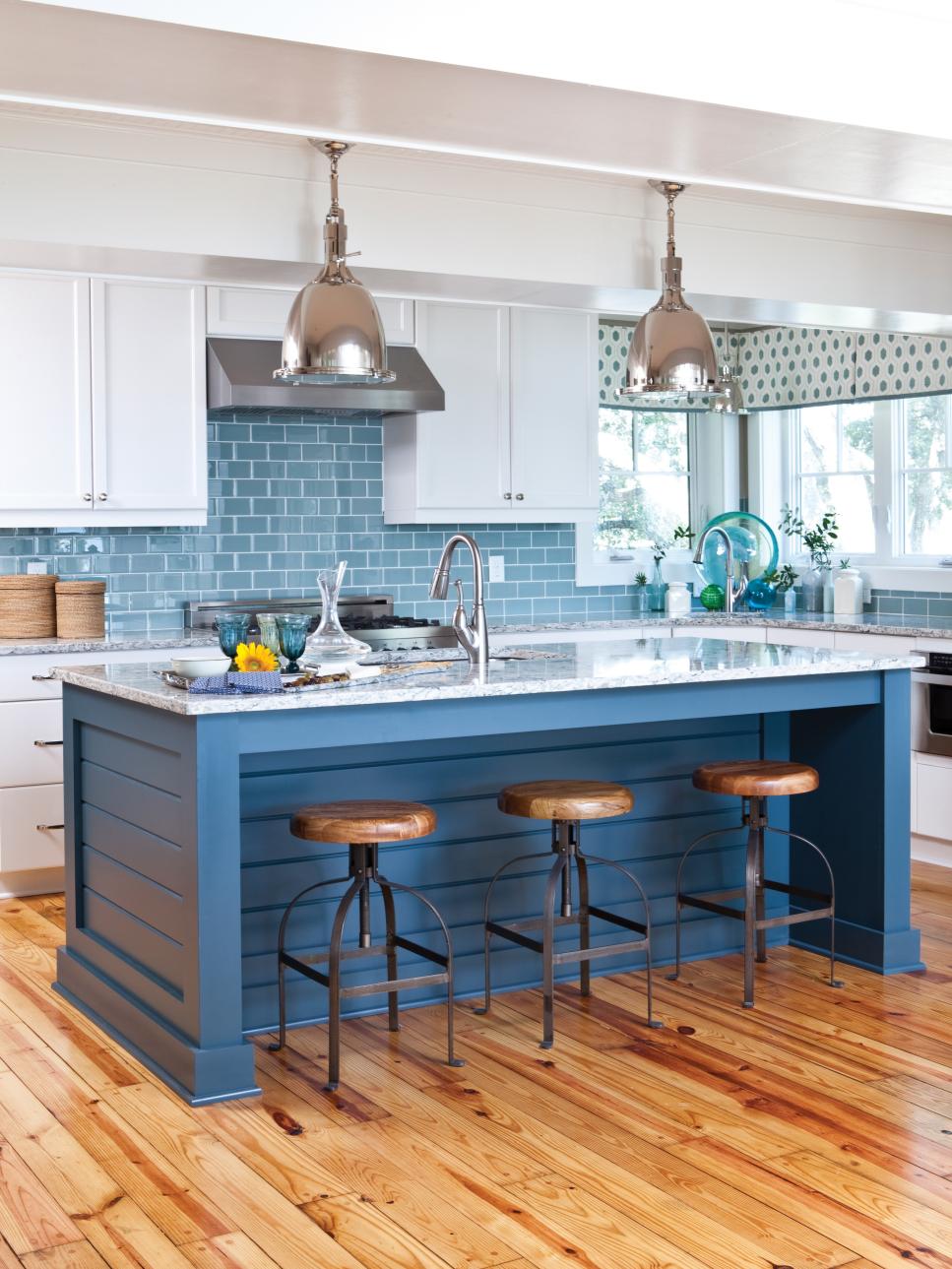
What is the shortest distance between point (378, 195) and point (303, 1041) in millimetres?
2479

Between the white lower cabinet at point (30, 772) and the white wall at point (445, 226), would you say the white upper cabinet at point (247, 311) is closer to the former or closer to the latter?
the white wall at point (445, 226)

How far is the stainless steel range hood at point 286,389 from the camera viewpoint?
568cm

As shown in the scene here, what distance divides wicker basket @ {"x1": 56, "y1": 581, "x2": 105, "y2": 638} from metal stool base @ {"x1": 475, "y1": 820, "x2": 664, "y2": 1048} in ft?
7.66

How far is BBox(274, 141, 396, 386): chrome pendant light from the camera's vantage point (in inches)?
153

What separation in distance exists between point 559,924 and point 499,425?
10.2 ft

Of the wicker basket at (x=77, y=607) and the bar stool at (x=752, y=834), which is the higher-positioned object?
the wicker basket at (x=77, y=607)

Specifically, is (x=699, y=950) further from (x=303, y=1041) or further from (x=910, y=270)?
(x=910, y=270)

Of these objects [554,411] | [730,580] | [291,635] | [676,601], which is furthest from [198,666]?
[730,580]

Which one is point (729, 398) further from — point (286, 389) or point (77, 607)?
point (77, 607)

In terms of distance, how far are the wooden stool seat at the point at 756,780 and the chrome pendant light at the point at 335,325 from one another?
1485mm

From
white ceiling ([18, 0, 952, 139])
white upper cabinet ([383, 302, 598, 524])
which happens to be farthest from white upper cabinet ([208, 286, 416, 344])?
white ceiling ([18, 0, 952, 139])

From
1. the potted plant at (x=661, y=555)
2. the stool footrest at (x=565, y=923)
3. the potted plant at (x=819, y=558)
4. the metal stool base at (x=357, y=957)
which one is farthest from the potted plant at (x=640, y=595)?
the metal stool base at (x=357, y=957)

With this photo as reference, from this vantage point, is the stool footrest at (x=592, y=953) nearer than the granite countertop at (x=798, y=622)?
Yes

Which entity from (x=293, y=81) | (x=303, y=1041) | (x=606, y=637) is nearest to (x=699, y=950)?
(x=303, y=1041)
